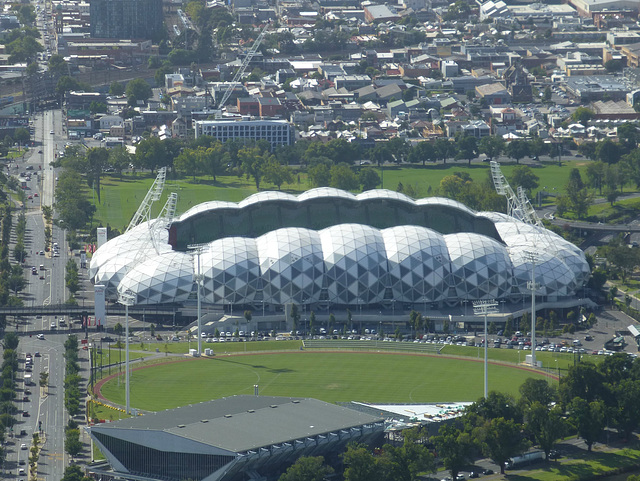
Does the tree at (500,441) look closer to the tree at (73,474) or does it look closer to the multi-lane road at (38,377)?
the tree at (73,474)

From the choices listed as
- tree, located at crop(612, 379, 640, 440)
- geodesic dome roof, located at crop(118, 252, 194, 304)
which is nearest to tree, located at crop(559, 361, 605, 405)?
tree, located at crop(612, 379, 640, 440)

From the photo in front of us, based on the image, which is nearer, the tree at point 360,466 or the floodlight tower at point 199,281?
the tree at point 360,466

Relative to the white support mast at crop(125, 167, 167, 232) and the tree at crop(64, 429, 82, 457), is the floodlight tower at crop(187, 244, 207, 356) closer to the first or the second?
the white support mast at crop(125, 167, 167, 232)

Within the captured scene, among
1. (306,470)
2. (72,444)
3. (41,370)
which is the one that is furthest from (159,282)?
A: (306,470)

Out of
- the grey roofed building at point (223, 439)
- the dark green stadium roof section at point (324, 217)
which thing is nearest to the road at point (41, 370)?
the grey roofed building at point (223, 439)

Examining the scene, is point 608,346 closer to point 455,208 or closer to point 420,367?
point 420,367

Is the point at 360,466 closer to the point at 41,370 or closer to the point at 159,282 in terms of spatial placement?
the point at 41,370
